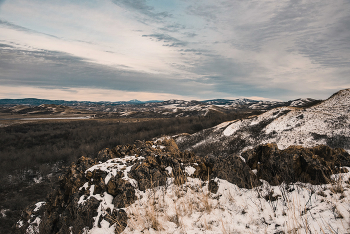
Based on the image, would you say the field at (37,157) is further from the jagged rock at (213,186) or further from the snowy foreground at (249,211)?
the jagged rock at (213,186)

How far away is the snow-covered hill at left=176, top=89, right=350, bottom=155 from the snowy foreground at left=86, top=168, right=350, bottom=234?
2158 centimetres

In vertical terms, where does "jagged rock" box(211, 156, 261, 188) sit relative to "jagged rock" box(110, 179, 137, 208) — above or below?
above

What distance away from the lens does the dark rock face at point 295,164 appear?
526cm

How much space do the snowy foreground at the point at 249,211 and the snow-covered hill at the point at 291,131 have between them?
2158 centimetres

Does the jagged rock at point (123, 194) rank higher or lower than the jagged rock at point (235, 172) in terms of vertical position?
lower

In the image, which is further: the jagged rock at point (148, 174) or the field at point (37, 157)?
the field at point (37, 157)

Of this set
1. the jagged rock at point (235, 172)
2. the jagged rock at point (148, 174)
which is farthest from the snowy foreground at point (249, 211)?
the jagged rock at point (148, 174)

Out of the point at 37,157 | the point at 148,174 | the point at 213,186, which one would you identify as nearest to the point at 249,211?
the point at 213,186

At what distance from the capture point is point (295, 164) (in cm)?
593

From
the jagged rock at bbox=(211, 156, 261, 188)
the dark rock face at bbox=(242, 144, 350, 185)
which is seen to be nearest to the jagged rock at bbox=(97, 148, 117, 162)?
the jagged rock at bbox=(211, 156, 261, 188)

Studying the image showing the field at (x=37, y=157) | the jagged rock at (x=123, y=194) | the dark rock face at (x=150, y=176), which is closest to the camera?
the dark rock face at (x=150, y=176)

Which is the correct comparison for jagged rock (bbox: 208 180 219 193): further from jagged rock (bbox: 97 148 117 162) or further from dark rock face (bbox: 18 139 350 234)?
jagged rock (bbox: 97 148 117 162)

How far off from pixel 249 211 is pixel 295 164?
3179 mm

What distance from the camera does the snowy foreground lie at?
342 centimetres
